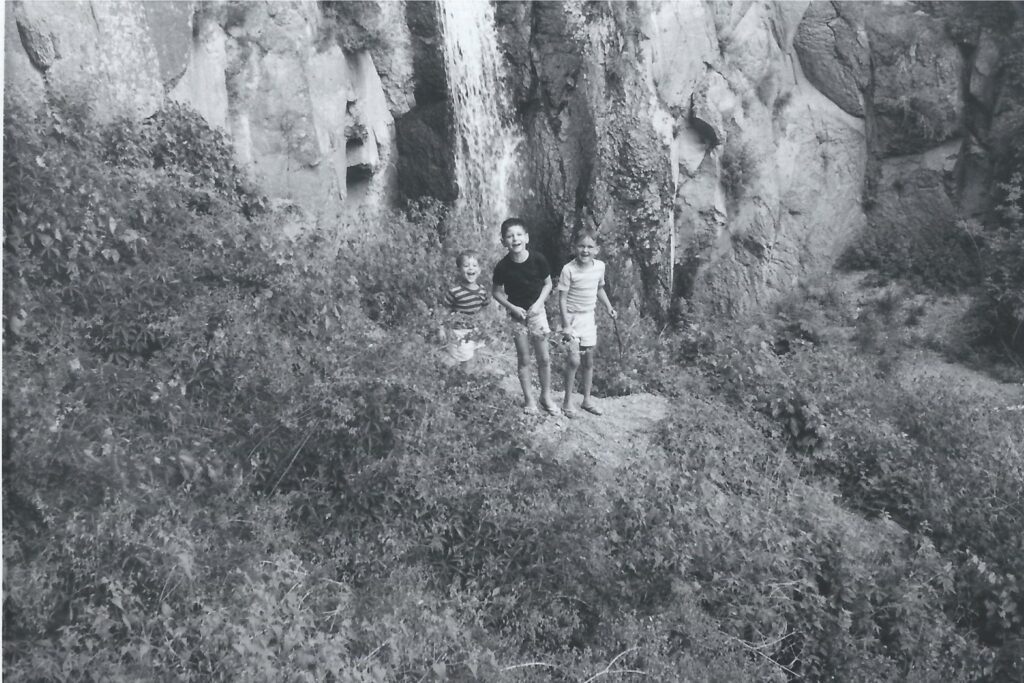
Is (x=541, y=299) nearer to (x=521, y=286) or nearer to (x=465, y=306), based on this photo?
(x=521, y=286)

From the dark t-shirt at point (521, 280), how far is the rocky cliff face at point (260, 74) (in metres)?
2.16

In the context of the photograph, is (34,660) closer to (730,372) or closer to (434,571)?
(434,571)

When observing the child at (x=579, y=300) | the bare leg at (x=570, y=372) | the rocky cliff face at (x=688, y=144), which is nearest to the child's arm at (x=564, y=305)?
the child at (x=579, y=300)

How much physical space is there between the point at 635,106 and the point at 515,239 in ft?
19.3

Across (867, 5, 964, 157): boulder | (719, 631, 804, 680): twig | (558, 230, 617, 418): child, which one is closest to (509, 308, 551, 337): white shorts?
(558, 230, 617, 418): child

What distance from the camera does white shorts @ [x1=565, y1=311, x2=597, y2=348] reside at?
7.48 m

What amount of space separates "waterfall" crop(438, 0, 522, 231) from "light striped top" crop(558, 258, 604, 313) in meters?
3.58

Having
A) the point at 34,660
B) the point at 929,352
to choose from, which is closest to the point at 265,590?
the point at 34,660

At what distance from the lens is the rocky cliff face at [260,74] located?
23.2 feet

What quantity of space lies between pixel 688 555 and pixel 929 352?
23.6ft

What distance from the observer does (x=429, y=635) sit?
5.31m

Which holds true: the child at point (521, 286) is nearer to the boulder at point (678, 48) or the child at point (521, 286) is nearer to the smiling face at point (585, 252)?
the smiling face at point (585, 252)

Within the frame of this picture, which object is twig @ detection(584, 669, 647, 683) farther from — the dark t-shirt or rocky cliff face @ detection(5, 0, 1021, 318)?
rocky cliff face @ detection(5, 0, 1021, 318)

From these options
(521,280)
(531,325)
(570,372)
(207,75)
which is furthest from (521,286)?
(207,75)
